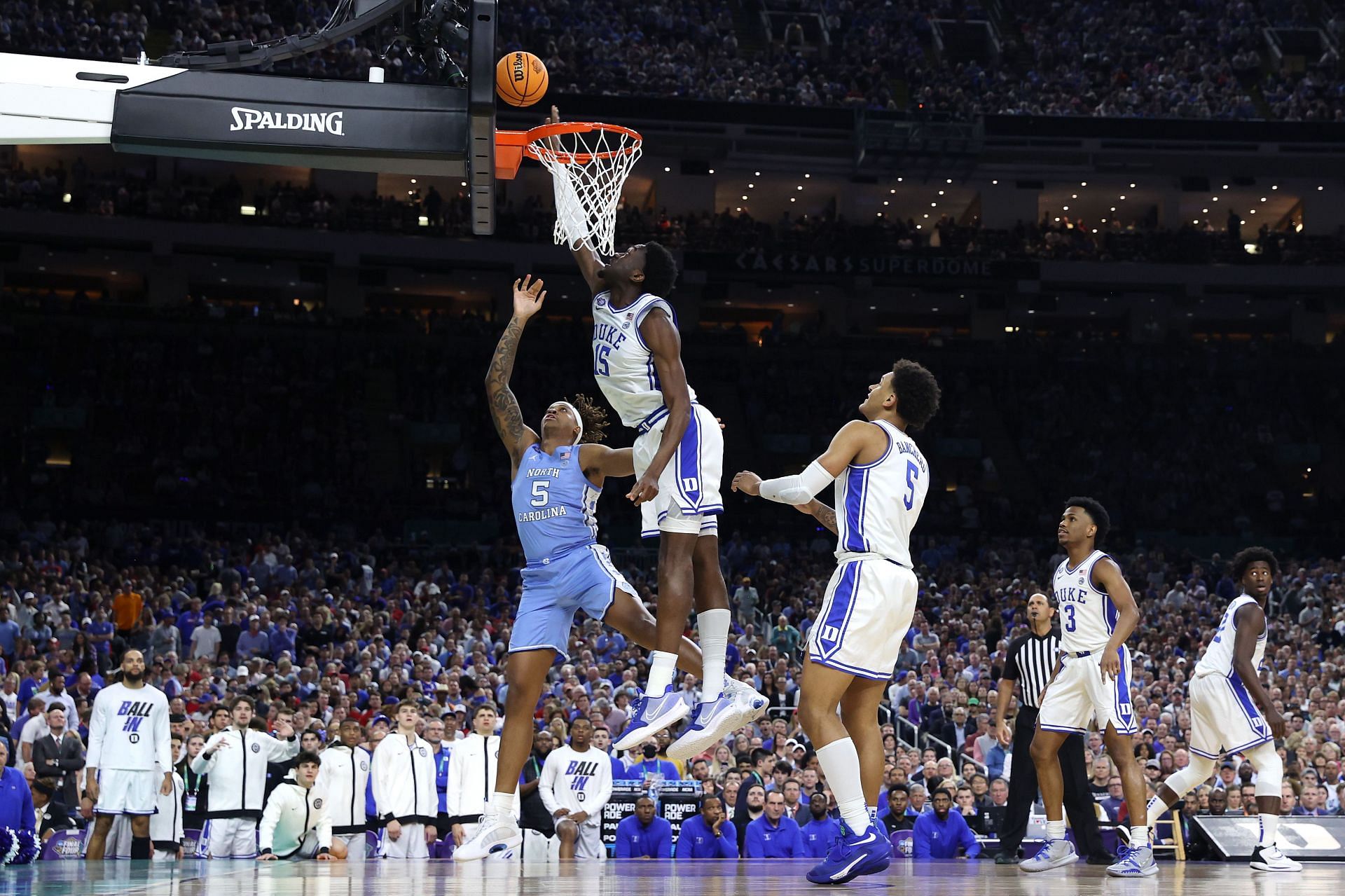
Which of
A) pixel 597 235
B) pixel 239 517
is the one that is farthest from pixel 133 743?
pixel 239 517

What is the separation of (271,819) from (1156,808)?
7.15 metres

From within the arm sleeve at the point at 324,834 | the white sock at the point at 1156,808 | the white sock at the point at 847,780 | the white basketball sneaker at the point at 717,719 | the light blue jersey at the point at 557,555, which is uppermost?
the light blue jersey at the point at 557,555

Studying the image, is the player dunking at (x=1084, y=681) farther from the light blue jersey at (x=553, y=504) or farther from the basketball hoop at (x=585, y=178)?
the basketball hoop at (x=585, y=178)

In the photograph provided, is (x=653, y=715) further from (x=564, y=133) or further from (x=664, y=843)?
(x=664, y=843)

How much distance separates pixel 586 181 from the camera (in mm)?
7750

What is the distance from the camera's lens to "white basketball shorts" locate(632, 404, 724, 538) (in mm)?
6816

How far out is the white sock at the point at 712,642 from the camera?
6.95 meters

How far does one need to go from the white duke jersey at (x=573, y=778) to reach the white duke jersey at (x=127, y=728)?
3.23m

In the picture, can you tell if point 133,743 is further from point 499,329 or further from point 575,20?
point 575,20

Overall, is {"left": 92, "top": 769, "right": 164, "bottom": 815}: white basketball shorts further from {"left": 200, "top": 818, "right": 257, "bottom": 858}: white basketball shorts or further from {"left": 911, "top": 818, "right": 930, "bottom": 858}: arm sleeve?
{"left": 911, "top": 818, "right": 930, "bottom": 858}: arm sleeve

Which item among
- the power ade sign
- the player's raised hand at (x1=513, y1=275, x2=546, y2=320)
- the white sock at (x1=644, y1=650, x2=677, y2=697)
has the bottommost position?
the white sock at (x1=644, y1=650, x2=677, y2=697)

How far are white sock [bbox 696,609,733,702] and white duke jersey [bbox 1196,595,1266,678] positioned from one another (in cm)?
438

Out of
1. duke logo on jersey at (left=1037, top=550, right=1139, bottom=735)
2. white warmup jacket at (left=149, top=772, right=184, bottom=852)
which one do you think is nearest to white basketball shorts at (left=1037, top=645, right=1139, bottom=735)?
duke logo on jersey at (left=1037, top=550, right=1139, bottom=735)

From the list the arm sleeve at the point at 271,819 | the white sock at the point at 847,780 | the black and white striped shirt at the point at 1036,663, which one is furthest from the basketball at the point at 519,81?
the arm sleeve at the point at 271,819
